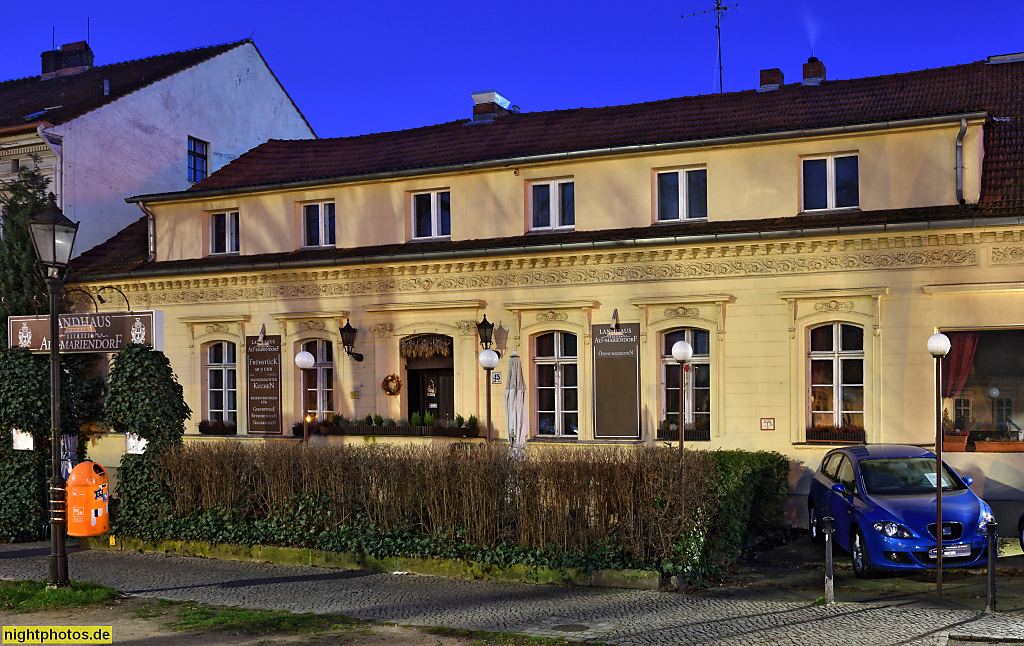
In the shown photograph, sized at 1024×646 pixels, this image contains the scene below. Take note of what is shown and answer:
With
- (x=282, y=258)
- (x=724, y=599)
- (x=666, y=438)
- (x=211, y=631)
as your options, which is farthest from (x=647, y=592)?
(x=282, y=258)

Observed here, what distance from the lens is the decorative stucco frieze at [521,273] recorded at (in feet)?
55.2

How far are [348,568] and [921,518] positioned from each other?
23.3 feet

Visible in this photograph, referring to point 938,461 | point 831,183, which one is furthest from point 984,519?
point 831,183

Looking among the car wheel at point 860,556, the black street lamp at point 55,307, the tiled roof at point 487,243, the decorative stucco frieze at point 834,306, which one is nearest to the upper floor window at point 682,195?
the tiled roof at point 487,243

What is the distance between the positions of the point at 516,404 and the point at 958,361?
7360 millimetres

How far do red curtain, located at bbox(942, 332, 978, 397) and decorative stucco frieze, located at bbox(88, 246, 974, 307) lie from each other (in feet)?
3.95

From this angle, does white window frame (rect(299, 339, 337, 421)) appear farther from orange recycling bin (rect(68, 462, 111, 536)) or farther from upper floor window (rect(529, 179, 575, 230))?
orange recycling bin (rect(68, 462, 111, 536))

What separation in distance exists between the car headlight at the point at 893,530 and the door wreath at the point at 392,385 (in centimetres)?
1097

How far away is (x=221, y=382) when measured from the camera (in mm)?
22875

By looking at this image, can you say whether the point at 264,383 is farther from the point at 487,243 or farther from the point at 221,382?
the point at 487,243

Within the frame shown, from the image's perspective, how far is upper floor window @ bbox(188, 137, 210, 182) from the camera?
28594mm

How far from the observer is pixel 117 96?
25828 millimetres

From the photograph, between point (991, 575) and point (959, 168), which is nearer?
point (991, 575)

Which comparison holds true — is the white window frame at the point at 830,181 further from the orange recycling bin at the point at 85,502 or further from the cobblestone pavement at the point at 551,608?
the orange recycling bin at the point at 85,502
